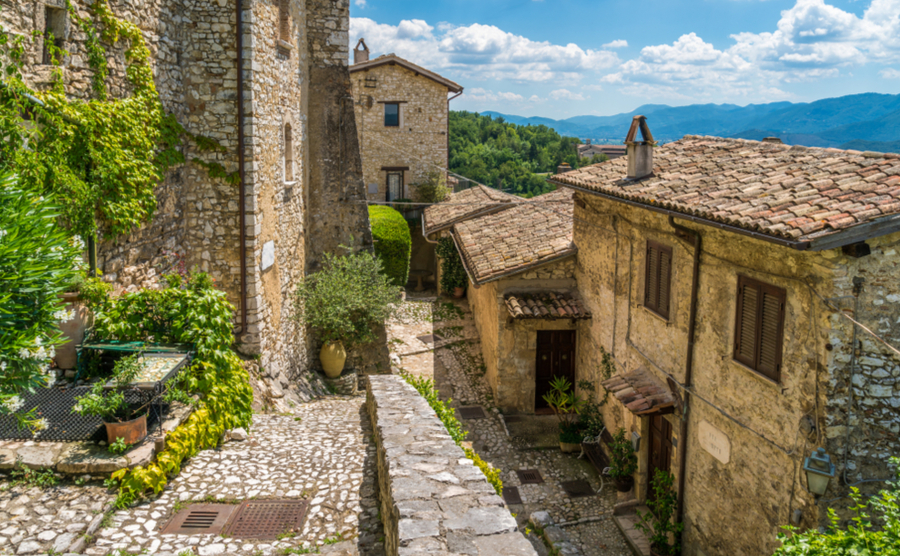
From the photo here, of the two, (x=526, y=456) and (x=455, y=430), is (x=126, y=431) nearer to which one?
(x=455, y=430)

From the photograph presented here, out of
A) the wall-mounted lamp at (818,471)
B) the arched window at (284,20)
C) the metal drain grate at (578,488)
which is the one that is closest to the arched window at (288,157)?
the arched window at (284,20)

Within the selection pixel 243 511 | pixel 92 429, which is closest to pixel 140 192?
pixel 92 429

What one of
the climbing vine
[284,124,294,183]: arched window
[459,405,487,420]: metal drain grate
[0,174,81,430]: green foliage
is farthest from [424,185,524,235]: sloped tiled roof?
[0,174,81,430]: green foliage

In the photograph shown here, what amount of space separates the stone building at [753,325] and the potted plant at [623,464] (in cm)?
18

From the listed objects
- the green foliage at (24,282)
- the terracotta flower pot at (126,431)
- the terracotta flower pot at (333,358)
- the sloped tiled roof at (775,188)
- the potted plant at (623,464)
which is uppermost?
the sloped tiled roof at (775,188)

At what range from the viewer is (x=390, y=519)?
15.4 feet

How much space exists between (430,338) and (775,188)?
11386 mm

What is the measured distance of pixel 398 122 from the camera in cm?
2620

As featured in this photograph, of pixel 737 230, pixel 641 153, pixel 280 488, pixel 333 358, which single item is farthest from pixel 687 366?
pixel 333 358

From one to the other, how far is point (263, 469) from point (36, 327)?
9.50 feet

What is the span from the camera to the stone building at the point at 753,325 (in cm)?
562

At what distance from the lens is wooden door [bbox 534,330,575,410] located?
12.7 m

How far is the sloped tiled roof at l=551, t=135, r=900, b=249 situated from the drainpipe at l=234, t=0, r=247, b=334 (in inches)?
223

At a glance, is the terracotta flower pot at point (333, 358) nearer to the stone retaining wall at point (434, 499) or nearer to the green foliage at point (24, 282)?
the stone retaining wall at point (434, 499)
